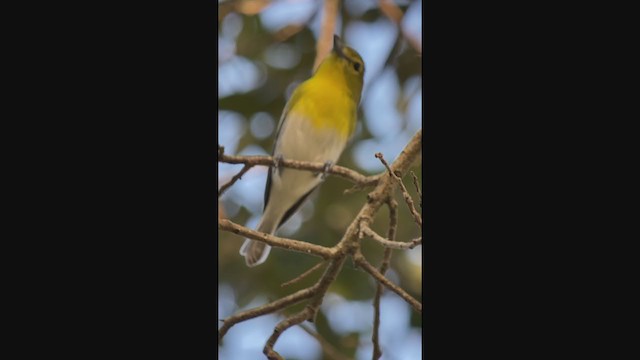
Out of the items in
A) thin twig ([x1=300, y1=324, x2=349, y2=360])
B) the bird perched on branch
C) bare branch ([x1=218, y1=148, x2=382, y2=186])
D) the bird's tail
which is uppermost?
the bird perched on branch

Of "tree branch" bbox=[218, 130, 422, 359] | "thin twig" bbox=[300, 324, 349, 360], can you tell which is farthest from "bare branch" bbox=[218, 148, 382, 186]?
"thin twig" bbox=[300, 324, 349, 360]

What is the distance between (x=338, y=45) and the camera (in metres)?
1.29

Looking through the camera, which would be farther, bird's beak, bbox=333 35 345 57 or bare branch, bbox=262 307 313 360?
bird's beak, bbox=333 35 345 57

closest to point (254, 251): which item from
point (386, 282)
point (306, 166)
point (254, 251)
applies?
point (254, 251)

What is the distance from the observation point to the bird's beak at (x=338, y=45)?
126 cm

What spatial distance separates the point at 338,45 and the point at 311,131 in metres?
0.35

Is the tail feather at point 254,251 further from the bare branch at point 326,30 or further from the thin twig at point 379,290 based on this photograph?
the bare branch at point 326,30

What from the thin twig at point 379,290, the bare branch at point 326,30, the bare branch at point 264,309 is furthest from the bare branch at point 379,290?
the bare branch at point 326,30

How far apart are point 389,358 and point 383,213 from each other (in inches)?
14.5

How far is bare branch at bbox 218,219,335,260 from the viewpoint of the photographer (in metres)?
1.02

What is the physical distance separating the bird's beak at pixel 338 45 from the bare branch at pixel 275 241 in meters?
0.39

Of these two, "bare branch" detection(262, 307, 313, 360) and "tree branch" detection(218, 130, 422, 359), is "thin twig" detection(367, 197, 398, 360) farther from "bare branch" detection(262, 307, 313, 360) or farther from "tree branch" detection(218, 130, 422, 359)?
"bare branch" detection(262, 307, 313, 360)
